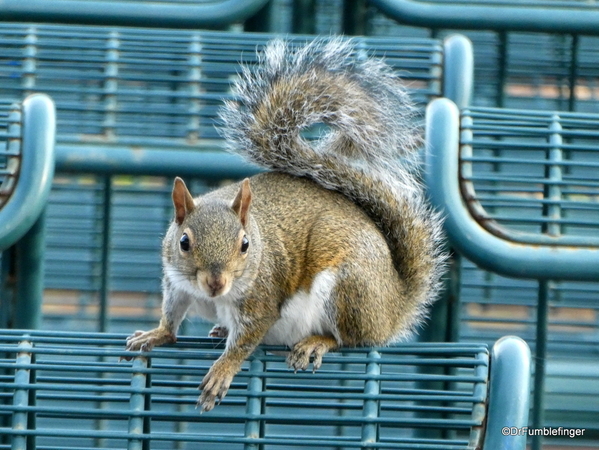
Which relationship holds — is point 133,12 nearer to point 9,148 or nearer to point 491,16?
point 9,148

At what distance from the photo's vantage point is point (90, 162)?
→ 5.19 feet

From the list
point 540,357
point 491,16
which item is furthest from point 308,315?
point 491,16

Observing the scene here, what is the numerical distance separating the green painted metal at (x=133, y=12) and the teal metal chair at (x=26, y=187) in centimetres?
53

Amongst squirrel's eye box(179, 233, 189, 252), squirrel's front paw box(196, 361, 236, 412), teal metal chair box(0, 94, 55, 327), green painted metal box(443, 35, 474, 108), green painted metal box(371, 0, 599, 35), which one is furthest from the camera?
green painted metal box(371, 0, 599, 35)

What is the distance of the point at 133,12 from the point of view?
6.34 ft

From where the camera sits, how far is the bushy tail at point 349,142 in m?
1.42

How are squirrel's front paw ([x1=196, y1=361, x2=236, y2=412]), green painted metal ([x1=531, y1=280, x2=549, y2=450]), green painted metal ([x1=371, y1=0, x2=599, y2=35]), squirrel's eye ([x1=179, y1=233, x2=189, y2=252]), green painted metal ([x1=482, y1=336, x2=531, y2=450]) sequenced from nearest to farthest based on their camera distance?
green painted metal ([x1=482, y1=336, x2=531, y2=450]) < squirrel's front paw ([x1=196, y1=361, x2=236, y2=412]) < squirrel's eye ([x1=179, y1=233, x2=189, y2=252]) < green painted metal ([x1=531, y1=280, x2=549, y2=450]) < green painted metal ([x1=371, y1=0, x2=599, y2=35])

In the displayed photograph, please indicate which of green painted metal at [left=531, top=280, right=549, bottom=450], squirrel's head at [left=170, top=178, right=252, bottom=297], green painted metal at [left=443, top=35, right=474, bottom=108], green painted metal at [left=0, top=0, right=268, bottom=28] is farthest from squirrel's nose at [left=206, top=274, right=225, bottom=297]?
green painted metal at [left=0, top=0, right=268, bottom=28]

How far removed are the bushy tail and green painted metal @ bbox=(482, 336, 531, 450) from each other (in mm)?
320

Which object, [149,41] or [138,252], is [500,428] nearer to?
[149,41]

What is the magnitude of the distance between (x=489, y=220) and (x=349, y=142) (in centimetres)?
27

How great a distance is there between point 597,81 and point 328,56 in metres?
1.26

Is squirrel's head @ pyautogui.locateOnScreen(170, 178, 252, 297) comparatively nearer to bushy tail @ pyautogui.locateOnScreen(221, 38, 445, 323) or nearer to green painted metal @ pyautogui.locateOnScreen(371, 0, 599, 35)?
bushy tail @ pyautogui.locateOnScreen(221, 38, 445, 323)

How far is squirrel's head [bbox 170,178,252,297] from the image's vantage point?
1219 mm
